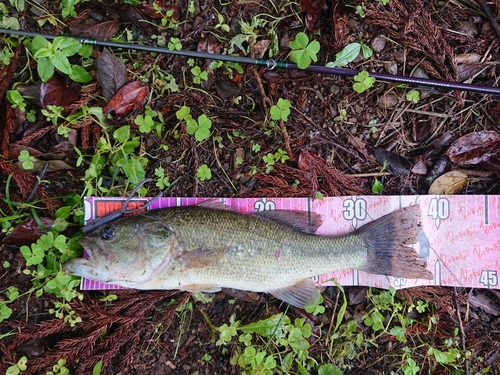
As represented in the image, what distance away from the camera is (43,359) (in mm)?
3133

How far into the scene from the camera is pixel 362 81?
3.24 metres

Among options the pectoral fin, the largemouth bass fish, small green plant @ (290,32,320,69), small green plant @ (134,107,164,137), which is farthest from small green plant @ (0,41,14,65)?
the pectoral fin

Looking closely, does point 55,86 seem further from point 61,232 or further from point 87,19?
point 61,232

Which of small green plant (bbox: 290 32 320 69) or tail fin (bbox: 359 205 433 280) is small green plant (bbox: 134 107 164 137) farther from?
tail fin (bbox: 359 205 433 280)

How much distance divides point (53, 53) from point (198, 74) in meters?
1.13

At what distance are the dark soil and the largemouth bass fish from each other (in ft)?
0.97

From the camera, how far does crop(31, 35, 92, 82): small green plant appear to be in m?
3.05

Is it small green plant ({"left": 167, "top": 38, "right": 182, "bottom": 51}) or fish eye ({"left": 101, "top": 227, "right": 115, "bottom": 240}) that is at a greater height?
small green plant ({"left": 167, "top": 38, "right": 182, "bottom": 51})

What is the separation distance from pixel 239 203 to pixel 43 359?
6.56ft

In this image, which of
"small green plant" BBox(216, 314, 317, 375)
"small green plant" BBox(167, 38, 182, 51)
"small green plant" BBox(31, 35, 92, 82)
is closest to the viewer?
"small green plant" BBox(31, 35, 92, 82)

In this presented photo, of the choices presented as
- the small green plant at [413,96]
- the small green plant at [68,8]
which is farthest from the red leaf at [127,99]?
the small green plant at [413,96]

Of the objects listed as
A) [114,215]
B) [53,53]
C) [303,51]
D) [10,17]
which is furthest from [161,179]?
[10,17]

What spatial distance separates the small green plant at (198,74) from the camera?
3.29 m

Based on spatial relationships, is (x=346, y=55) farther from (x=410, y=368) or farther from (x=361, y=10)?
(x=410, y=368)
